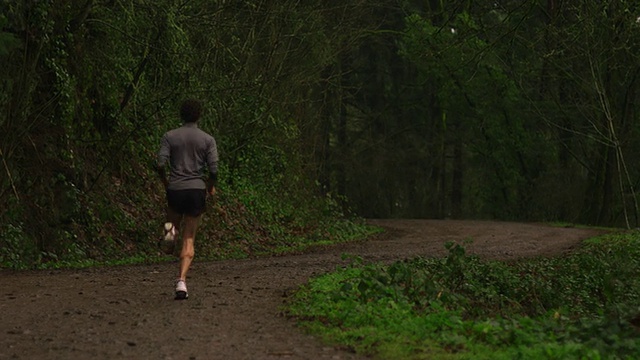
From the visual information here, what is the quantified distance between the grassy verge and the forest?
3.45 meters

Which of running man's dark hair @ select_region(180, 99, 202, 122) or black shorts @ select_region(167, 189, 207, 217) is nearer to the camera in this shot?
black shorts @ select_region(167, 189, 207, 217)

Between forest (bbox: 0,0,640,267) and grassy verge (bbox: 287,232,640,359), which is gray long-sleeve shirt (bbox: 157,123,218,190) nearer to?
grassy verge (bbox: 287,232,640,359)

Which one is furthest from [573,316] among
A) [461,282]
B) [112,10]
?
[112,10]

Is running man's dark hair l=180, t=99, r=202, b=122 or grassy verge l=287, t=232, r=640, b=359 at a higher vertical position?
running man's dark hair l=180, t=99, r=202, b=122

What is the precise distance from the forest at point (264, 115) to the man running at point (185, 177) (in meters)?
4.47

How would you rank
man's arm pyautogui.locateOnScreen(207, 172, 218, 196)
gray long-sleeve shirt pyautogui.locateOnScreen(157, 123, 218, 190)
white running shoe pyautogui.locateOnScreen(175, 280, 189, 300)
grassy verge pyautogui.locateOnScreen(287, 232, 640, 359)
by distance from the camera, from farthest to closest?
1. man's arm pyautogui.locateOnScreen(207, 172, 218, 196)
2. gray long-sleeve shirt pyautogui.locateOnScreen(157, 123, 218, 190)
3. white running shoe pyautogui.locateOnScreen(175, 280, 189, 300)
4. grassy verge pyautogui.locateOnScreen(287, 232, 640, 359)

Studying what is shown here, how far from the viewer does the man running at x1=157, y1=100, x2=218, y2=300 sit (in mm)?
11062

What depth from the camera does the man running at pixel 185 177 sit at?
36.3 feet

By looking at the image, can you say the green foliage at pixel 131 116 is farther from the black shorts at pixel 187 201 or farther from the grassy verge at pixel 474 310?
the grassy verge at pixel 474 310

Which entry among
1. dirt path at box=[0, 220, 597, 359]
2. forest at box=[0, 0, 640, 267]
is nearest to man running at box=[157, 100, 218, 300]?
dirt path at box=[0, 220, 597, 359]

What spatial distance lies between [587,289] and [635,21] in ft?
29.3

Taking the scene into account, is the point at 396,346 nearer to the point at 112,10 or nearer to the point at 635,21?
the point at 112,10

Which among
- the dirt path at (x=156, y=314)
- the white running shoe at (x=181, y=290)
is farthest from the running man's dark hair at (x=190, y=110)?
the dirt path at (x=156, y=314)

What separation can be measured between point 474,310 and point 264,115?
14554 millimetres
